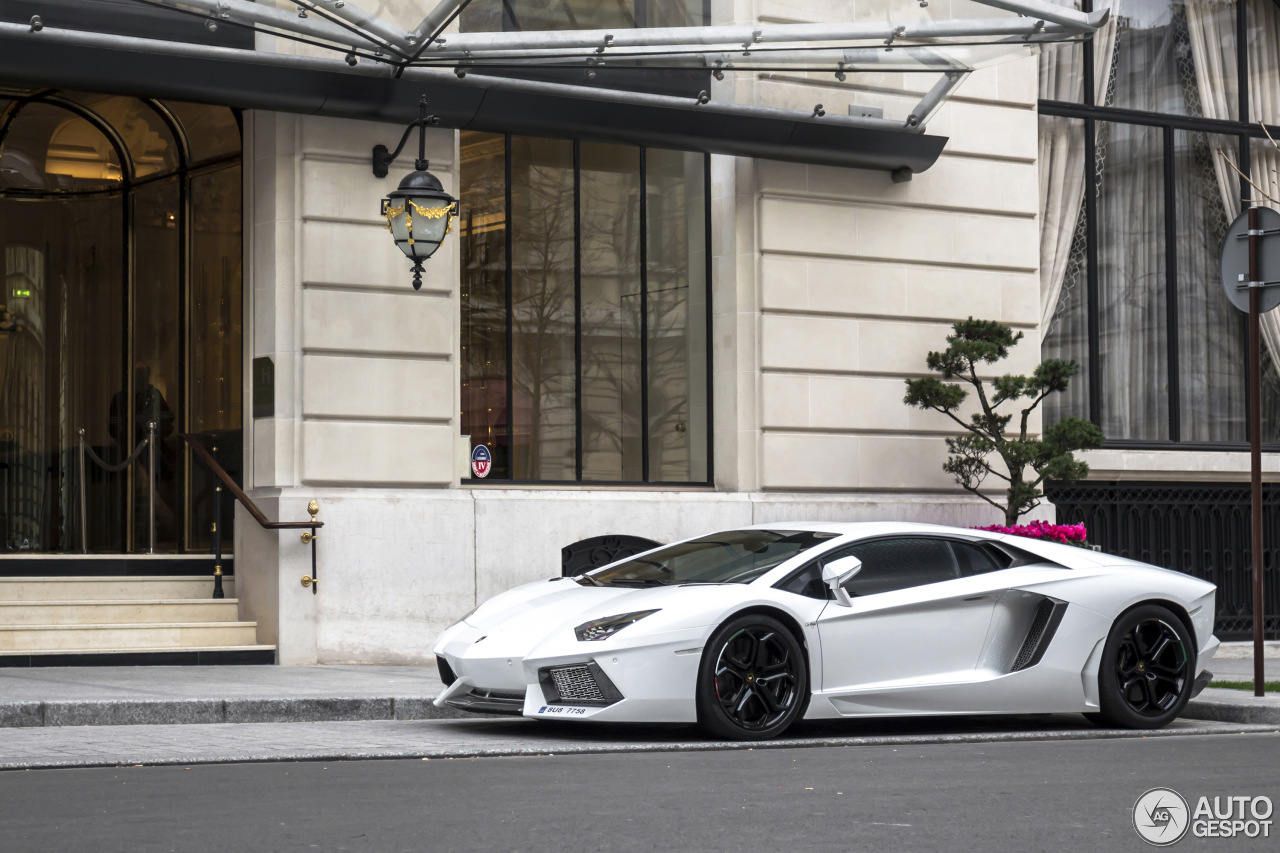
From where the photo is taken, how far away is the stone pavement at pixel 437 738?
783cm

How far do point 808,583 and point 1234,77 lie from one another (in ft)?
36.9

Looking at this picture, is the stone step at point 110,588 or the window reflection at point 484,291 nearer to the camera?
the stone step at point 110,588

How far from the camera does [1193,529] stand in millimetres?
16781

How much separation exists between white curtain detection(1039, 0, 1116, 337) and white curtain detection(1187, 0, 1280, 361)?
4.84 ft

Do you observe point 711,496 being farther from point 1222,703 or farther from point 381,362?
point 1222,703

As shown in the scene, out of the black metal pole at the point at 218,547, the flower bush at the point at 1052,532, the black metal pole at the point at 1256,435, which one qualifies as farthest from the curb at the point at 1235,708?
the black metal pole at the point at 218,547

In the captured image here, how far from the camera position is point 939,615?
9375 mm

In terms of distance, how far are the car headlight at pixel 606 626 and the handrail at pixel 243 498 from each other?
4.45 meters

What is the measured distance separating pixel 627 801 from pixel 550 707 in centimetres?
230

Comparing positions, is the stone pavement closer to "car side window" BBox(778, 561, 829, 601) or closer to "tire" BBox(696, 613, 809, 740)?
"tire" BBox(696, 613, 809, 740)

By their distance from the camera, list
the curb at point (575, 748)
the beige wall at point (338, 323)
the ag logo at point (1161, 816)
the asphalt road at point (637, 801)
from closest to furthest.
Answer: the asphalt road at point (637, 801) → the ag logo at point (1161, 816) → the curb at point (575, 748) → the beige wall at point (338, 323)

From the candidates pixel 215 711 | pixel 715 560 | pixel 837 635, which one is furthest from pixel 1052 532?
pixel 215 711

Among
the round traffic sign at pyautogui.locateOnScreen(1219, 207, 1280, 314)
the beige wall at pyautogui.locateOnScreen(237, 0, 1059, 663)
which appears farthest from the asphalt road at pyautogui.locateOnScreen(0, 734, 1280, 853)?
the beige wall at pyautogui.locateOnScreen(237, 0, 1059, 663)

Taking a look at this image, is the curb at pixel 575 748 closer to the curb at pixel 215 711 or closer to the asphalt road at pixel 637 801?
the asphalt road at pixel 637 801
